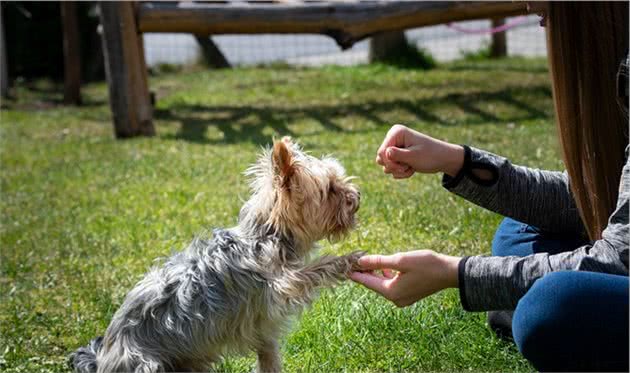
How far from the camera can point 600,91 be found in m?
2.99

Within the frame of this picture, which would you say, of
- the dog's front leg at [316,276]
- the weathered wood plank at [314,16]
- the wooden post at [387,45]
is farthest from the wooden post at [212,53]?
the dog's front leg at [316,276]

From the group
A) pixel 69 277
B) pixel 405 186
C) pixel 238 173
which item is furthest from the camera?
pixel 238 173

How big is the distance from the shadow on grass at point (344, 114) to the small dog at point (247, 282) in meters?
5.73

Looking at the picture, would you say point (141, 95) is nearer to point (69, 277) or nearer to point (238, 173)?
point (238, 173)

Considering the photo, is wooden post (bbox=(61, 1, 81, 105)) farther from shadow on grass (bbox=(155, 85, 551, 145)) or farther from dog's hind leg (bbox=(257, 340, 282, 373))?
dog's hind leg (bbox=(257, 340, 282, 373))

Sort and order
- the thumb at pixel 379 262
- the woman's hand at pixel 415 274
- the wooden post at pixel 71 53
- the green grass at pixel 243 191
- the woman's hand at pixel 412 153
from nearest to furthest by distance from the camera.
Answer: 1. the woman's hand at pixel 415 274
2. the thumb at pixel 379 262
3. the woman's hand at pixel 412 153
4. the green grass at pixel 243 191
5. the wooden post at pixel 71 53

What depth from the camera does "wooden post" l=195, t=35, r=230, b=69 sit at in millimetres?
16047

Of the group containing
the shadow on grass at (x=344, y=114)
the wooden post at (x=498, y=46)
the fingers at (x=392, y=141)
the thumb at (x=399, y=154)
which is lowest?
the shadow on grass at (x=344, y=114)

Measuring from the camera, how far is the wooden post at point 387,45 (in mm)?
13531

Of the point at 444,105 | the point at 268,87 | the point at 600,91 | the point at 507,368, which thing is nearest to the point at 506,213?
the point at 507,368

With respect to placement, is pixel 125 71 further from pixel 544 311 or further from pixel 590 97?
pixel 544 311

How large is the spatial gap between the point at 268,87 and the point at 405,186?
5991 mm

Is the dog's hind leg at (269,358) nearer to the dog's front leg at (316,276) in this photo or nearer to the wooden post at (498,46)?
the dog's front leg at (316,276)

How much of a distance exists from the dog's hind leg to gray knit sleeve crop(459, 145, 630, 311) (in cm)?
94
